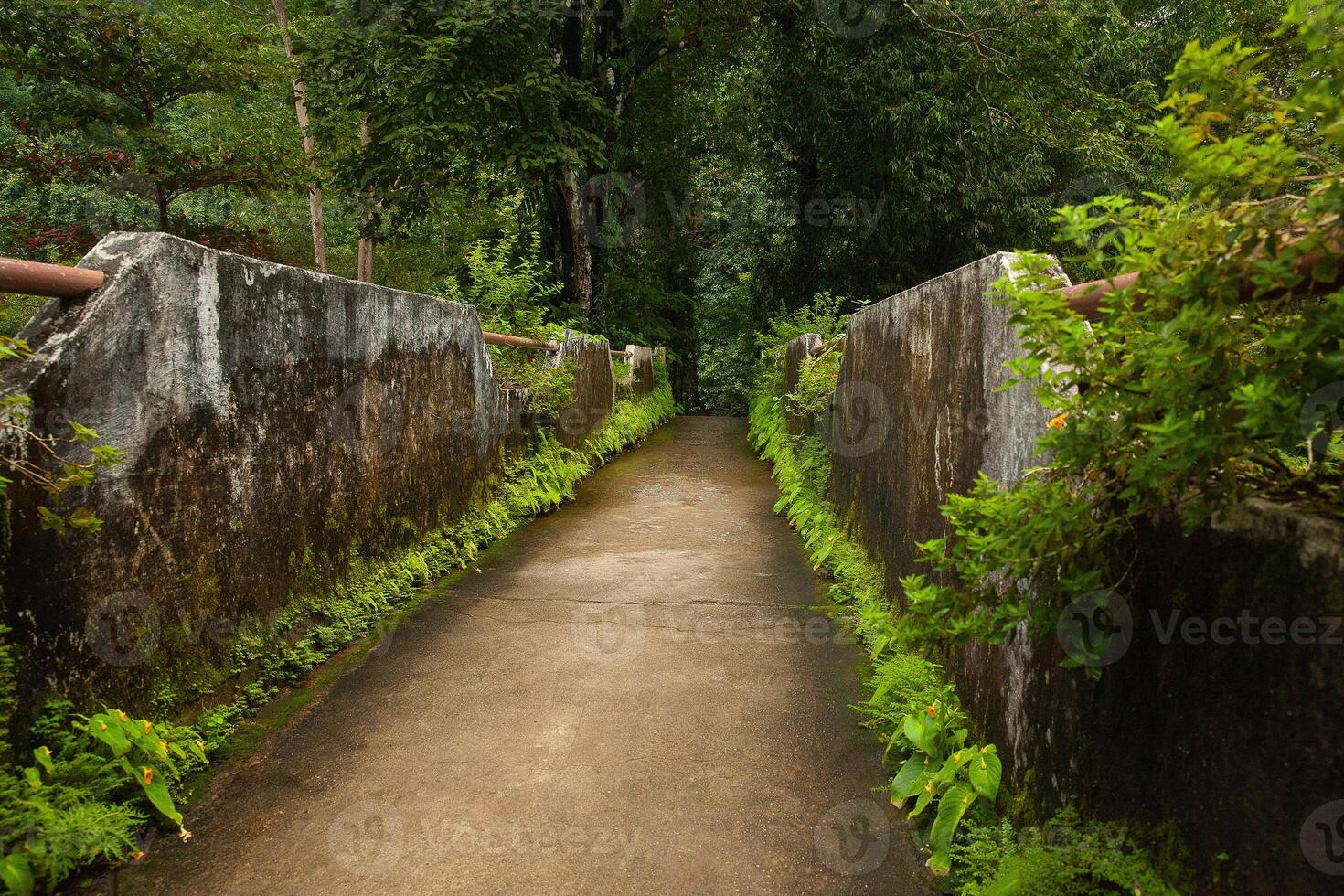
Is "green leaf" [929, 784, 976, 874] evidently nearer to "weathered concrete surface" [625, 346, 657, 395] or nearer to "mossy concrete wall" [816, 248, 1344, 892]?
"mossy concrete wall" [816, 248, 1344, 892]

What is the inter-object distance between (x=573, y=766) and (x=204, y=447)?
1.98m

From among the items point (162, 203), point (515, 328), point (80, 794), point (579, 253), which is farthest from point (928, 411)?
point (579, 253)

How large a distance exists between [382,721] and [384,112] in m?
10.5

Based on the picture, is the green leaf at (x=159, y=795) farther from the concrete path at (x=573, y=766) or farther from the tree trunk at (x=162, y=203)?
the tree trunk at (x=162, y=203)

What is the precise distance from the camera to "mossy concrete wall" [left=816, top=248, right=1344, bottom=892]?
154cm

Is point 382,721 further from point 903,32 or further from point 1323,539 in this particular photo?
point 903,32

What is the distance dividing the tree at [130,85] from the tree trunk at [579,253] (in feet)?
16.6

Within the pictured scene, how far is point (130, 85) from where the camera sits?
31.7 ft

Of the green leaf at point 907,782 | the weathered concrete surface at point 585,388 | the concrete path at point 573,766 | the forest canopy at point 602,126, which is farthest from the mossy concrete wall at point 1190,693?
the forest canopy at point 602,126

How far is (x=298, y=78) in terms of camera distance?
1296 centimetres

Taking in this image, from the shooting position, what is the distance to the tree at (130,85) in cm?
896

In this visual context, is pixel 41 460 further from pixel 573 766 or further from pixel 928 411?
pixel 928 411

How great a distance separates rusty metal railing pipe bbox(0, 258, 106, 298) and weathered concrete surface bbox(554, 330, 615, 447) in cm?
628

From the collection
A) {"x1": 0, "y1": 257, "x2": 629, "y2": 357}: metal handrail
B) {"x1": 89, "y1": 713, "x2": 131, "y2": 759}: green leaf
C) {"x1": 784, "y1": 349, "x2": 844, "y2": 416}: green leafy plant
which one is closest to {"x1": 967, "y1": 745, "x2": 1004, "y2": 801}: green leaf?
{"x1": 89, "y1": 713, "x2": 131, "y2": 759}: green leaf
